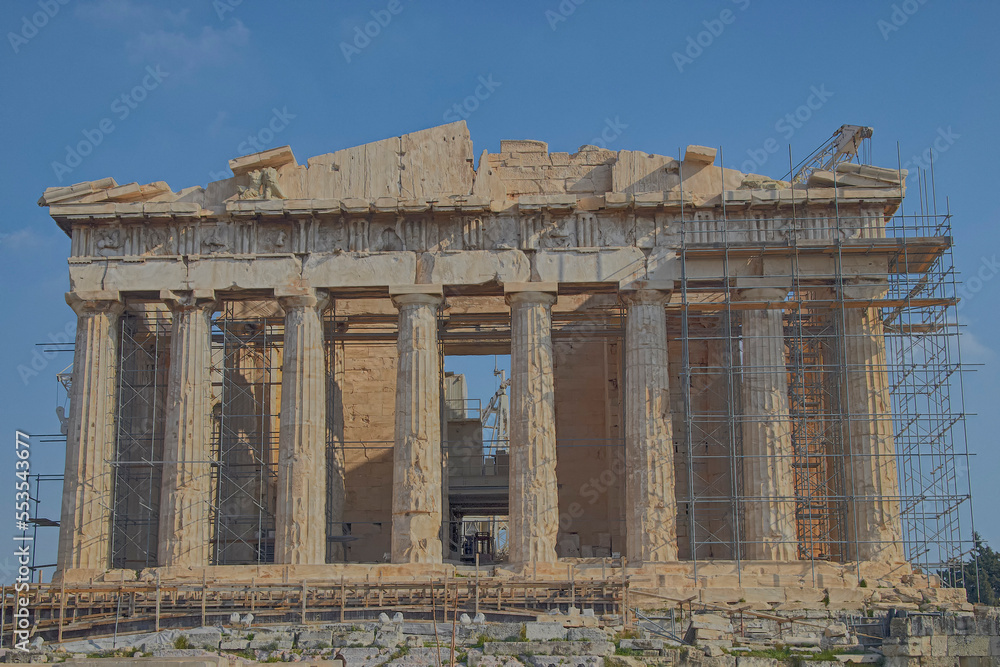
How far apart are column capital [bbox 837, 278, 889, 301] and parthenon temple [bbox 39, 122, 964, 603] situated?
0.07m

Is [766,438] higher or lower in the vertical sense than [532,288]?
lower

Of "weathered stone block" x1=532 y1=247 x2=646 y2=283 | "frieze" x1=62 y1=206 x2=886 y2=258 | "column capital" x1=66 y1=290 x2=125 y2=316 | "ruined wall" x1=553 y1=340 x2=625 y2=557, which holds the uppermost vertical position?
"frieze" x1=62 y1=206 x2=886 y2=258

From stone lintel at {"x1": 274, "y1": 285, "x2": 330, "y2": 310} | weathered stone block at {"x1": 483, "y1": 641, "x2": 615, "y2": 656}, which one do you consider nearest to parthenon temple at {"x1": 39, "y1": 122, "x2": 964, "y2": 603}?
stone lintel at {"x1": 274, "y1": 285, "x2": 330, "y2": 310}

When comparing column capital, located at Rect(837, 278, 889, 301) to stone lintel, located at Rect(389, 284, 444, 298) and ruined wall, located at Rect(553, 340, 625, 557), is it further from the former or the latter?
stone lintel, located at Rect(389, 284, 444, 298)

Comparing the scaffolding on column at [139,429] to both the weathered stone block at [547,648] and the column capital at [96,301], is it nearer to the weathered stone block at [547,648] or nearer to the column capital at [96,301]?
the column capital at [96,301]

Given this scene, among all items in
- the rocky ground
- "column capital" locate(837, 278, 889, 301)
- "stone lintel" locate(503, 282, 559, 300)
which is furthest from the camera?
"stone lintel" locate(503, 282, 559, 300)

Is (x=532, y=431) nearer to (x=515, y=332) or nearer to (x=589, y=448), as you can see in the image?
(x=515, y=332)

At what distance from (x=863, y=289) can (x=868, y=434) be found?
144 inches

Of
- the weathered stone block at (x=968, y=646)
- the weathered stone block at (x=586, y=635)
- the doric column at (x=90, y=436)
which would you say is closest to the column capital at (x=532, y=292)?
the doric column at (x=90, y=436)

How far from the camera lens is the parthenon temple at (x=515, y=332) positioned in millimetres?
35062

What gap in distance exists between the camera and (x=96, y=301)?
121 ft

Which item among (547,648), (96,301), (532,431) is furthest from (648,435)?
(96,301)

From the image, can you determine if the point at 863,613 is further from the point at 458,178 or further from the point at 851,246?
the point at 458,178

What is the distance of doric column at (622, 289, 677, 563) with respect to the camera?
34812 mm
